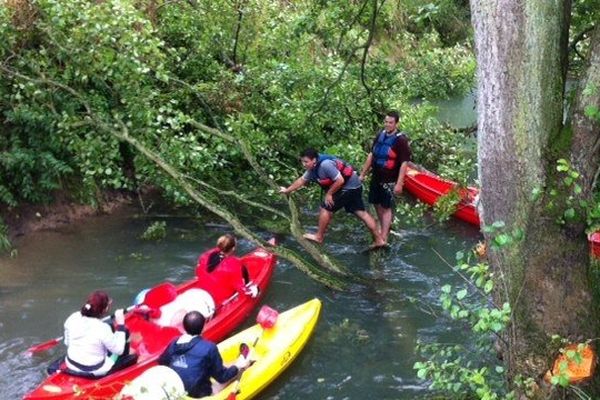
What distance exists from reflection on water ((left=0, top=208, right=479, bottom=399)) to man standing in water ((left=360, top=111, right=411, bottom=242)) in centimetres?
92

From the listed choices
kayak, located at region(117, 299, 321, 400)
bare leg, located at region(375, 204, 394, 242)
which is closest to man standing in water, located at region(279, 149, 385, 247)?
bare leg, located at region(375, 204, 394, 242)

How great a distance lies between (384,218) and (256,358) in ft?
12.3

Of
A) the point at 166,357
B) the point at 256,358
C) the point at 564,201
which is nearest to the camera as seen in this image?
the point at 564,201

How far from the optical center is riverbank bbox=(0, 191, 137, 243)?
392 inches

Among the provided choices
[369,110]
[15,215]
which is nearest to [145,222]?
[15,215]

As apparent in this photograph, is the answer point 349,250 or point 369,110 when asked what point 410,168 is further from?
point 349,250

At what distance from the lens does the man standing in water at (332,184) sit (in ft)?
29.5

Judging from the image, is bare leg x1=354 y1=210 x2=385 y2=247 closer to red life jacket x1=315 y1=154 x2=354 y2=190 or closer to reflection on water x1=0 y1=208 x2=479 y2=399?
reflection on water x1=0 y1=208 x2=479 y2=399

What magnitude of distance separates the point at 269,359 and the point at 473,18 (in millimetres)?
4025

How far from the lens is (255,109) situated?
11469 millimetres

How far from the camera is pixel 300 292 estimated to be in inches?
352

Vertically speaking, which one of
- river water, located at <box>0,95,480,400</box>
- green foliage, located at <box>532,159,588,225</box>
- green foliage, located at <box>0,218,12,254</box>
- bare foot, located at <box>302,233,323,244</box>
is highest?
green foliage, located at <box>532,159,588,225</box>

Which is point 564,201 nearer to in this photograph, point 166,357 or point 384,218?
point 166,357

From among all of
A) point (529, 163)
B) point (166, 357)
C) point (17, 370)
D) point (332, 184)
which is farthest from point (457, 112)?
point (529, 163)
